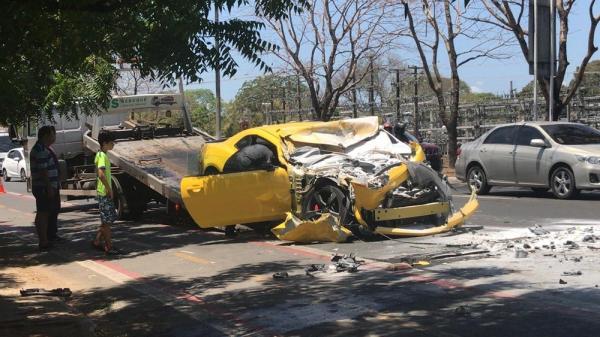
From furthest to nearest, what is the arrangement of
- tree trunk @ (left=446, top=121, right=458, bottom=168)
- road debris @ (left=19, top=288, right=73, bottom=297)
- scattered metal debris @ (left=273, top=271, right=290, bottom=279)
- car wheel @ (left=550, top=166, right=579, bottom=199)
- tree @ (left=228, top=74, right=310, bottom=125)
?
tree @ (left=228, top=74, right=310, bottom=125), tree trunk @ (left=446, top=121, right=458, bottom=168), car wheel @ (left=550, top=166, right=579, bottom=199), scattered metal debris @ (left=273, top=271, right=290, bottom=279), road debris @ (left=19, top=288, right=73, bottom=297)

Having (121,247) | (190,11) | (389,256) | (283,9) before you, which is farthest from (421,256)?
(121,247)

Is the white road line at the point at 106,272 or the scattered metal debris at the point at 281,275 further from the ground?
the scattered metal debris at the point at 281,275

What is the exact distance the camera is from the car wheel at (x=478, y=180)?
52.1 feet

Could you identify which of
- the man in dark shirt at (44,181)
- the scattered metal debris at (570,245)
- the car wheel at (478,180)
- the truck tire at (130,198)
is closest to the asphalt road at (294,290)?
the man in dark shirt at (44,181)

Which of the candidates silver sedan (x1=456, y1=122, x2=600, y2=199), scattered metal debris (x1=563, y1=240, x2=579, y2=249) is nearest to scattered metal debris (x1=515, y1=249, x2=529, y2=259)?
scattered metal debris (x1=563, y1=240, x2=579, y2=249)

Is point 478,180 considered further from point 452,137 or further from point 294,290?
point 294,290

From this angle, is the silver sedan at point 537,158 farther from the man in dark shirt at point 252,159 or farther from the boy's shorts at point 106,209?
the boy's shorts at point 106,209

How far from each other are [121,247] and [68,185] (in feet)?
19.0

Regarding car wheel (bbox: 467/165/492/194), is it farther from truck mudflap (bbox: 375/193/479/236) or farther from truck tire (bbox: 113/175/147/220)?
truck tire (bbox: 113/175/147/220)

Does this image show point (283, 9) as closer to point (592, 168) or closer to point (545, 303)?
point (545, 303)

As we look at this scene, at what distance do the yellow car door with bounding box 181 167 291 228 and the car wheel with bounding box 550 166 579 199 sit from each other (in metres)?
6.56

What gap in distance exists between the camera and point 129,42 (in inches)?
260

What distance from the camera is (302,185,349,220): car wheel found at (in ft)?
32.3

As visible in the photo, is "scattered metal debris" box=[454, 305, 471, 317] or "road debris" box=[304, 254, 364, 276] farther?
"road debris" box=[304, 254, 364, 276]
